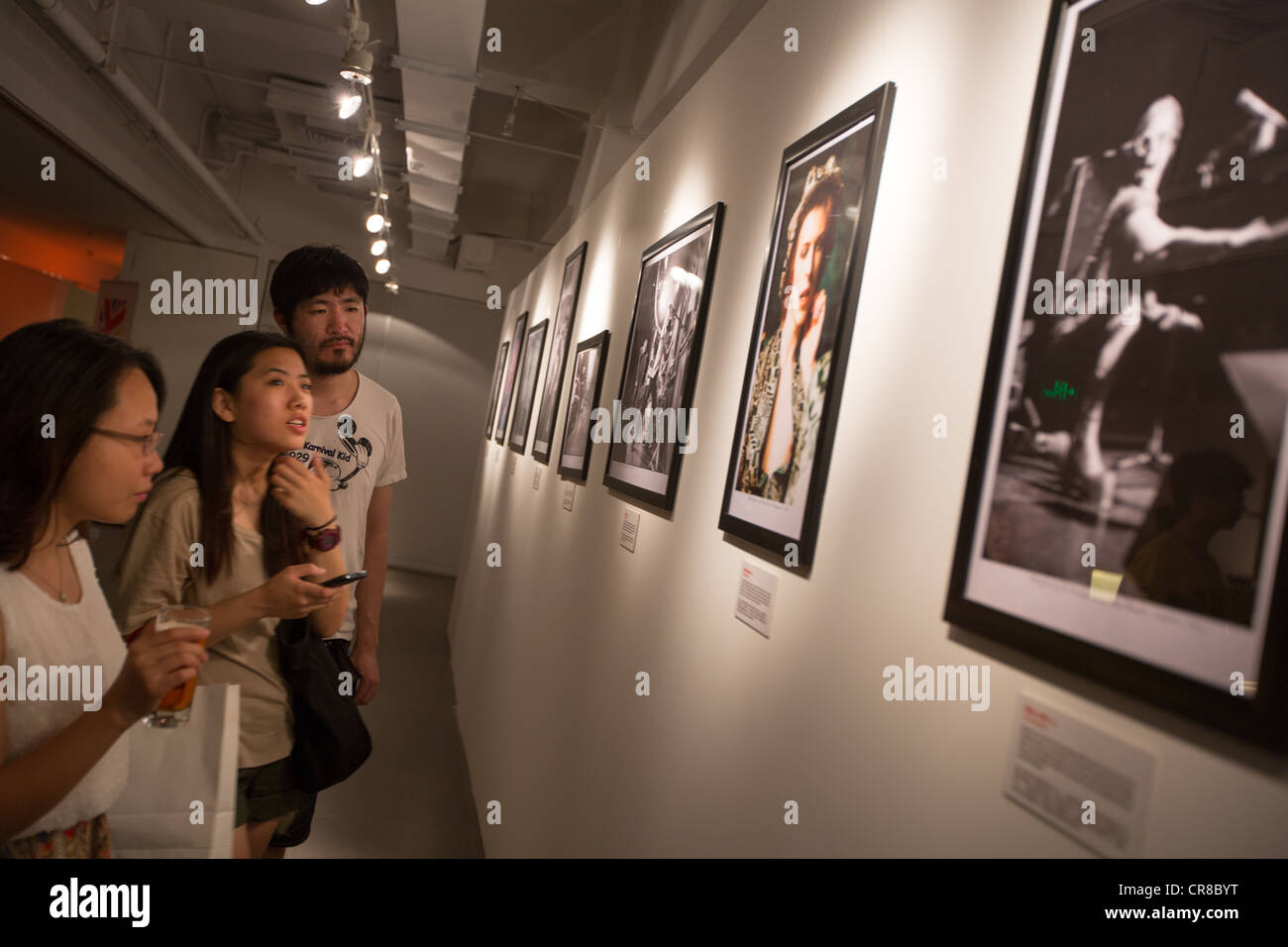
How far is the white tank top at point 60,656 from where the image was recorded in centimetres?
112

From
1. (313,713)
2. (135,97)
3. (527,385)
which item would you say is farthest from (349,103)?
(313,713)

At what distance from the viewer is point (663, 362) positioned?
270 centimetres

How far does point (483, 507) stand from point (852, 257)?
5.92 metres

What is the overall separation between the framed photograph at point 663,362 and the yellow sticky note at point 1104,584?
151 cm

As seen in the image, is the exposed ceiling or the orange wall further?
the orange wall

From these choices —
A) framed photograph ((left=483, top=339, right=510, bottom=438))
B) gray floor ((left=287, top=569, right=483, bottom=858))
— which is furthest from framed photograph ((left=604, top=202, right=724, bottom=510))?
framed photograph ((left=483, top=339, right=510, bottom=438))

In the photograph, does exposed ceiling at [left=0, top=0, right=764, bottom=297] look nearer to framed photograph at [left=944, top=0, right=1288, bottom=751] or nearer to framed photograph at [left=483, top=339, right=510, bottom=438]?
framed photograph at [left=483, top=339, right=510, bottom=438]

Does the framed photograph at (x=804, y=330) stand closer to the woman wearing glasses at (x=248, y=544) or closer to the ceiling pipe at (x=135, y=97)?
the woman wearing glasses at (x=248, y=544)

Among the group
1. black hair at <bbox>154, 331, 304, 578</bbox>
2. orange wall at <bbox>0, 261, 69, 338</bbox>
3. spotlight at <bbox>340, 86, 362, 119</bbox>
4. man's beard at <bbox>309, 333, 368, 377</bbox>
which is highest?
spotlight at <bbox>340, 86, 362, 119</bbox>

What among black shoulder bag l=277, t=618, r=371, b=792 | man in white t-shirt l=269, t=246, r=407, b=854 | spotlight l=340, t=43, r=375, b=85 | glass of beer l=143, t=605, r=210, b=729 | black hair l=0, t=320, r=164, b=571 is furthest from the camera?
spotlight l=340, t=43, r=375, b=85

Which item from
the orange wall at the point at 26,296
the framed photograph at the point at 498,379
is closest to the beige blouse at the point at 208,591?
the framed photograph at the point at 498,379

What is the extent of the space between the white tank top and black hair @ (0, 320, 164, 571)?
2.6 inches

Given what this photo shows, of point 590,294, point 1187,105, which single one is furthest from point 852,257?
point 590,294

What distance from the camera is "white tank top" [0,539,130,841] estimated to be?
1123 millimetres
